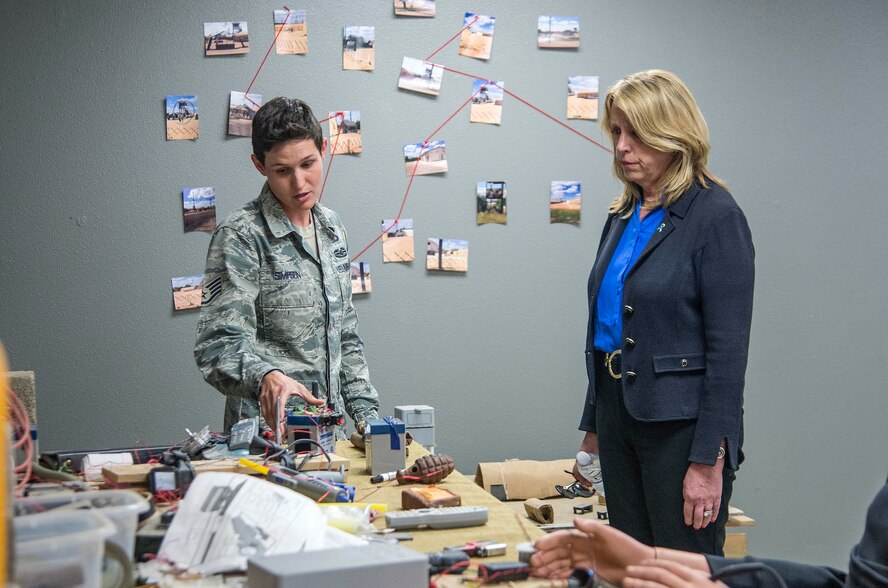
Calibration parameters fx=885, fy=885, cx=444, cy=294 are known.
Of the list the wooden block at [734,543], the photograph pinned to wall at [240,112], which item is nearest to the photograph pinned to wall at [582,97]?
the photograph pinned to wall at [240,112]

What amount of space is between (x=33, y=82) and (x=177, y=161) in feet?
1.70

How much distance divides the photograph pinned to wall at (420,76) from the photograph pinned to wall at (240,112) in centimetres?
54

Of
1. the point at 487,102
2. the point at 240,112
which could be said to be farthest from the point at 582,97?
the point at 240,112

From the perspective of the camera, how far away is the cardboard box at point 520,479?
116 inches

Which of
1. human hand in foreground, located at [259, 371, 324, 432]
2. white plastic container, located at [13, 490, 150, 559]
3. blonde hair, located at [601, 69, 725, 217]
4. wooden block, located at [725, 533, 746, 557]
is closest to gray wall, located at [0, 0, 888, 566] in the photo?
wooden block, located at [725, 533, 746, 557]

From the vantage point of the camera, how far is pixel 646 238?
212cm

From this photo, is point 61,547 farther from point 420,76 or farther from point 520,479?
point 420,76

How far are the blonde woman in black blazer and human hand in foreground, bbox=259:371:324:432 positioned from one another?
0.71 meters

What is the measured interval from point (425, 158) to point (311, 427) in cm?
153

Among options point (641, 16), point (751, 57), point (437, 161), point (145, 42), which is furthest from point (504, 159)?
point (145, 42)

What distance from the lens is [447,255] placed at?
3.27m

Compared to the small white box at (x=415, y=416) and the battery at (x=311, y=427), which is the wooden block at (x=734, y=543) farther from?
the battery at (x=311, y=427)

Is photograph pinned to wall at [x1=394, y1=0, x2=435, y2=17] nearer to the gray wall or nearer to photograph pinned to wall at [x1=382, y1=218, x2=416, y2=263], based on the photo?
the gray wall

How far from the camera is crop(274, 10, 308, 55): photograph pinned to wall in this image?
310 centimetres
